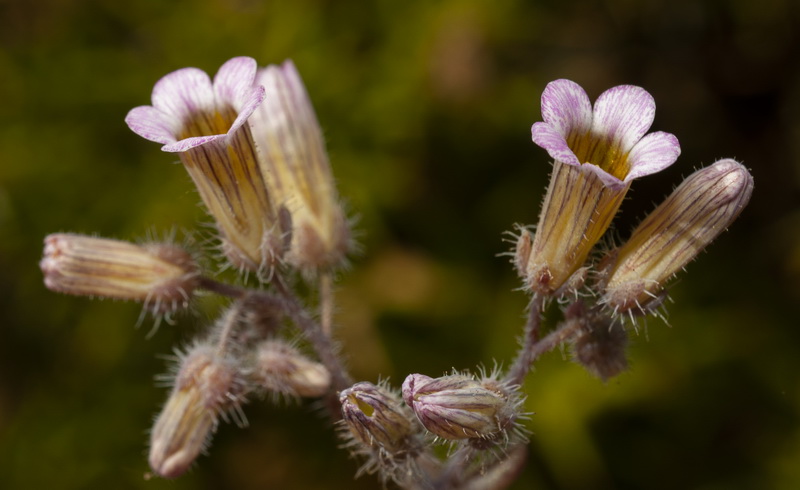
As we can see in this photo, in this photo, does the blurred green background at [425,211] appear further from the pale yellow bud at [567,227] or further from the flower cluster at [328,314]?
the pale yellow bud at [567,227]

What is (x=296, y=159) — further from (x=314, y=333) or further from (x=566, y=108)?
(x=566, y=108)

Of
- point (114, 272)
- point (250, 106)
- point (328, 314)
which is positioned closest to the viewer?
point (250, 106)

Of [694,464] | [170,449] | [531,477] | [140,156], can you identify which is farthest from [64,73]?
[694,464]

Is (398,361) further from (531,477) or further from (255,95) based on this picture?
(255,95)

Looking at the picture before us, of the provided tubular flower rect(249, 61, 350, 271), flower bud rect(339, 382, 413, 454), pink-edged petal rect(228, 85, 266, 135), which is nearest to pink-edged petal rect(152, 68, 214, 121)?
pink-edged petal rect(228, 85, 266, 135)

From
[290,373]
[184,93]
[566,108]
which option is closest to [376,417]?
[290,373]

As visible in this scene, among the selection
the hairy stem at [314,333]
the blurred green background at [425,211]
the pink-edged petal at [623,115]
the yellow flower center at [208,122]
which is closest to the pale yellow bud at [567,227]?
the pink-edged petal at [623,115]
